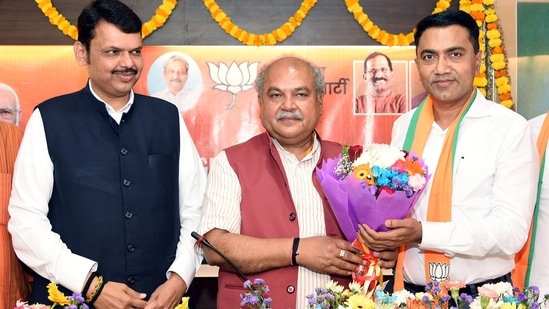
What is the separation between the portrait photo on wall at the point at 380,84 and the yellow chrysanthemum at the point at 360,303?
293 centimetres

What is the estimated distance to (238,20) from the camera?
4617 mm

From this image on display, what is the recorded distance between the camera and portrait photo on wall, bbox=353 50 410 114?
4.58m

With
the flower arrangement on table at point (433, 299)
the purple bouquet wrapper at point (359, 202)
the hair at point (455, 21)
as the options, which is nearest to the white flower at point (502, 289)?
the flower arrangement on table at point (433, 299)

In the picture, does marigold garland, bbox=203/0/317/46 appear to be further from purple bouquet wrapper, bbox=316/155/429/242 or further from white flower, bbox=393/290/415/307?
white flower, bbox=393/290/415/307

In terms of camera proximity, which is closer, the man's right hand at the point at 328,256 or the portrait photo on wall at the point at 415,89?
the man's right hand at the point at 328,256

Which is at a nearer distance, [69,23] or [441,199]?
[441,199]

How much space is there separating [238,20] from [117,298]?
252 centimetres

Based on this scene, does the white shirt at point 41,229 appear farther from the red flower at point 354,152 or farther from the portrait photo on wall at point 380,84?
the portrait photo on wall at point 380,84

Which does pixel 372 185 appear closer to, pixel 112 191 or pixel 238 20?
pixel 112 191

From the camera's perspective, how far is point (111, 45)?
2738 mm

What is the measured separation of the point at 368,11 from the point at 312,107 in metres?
2.19

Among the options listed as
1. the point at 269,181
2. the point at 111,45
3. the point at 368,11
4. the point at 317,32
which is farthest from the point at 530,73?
the point at 111,45

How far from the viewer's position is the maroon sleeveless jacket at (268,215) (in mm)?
2568


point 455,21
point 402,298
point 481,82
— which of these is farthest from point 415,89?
point 402,298
